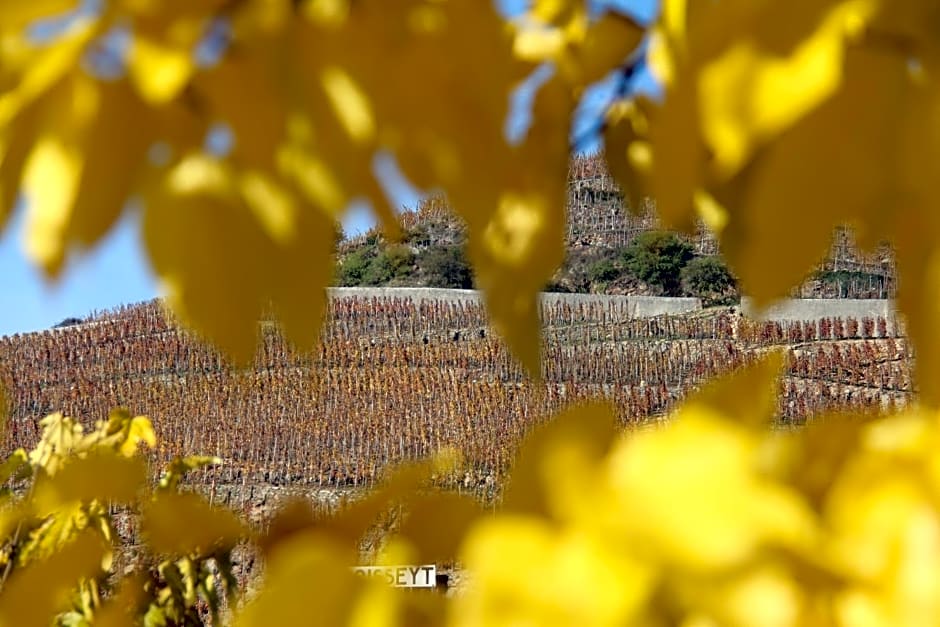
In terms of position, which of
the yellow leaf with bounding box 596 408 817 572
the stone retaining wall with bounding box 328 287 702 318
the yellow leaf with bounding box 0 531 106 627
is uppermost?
the stone retaining wall with bounding box 328 287 702 318

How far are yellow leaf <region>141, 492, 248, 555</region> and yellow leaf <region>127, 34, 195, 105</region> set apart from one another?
0.14 m

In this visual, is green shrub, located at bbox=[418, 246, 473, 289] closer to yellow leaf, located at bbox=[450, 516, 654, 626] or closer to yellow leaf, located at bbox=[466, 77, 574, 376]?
yellow leaf, located at bbox=[466, 77, 574, 376]

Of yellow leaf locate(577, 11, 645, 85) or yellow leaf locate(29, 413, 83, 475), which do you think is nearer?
yellow leaf locate(577, 11, 645, 85)

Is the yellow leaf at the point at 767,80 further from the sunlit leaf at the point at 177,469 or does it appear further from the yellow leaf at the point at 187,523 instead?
the sunlit leaf at the point at 177,469

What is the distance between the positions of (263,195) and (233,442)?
7.38m

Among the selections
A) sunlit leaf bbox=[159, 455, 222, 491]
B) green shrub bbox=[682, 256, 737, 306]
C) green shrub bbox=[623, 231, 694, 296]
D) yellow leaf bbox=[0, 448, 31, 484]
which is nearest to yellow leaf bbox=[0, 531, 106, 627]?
sunlit leaf bbox=[159, 455, 222, 491]

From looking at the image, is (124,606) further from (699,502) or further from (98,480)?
(699,502)

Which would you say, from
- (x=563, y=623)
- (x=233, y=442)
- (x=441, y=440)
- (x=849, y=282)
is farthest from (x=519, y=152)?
(x=849, y=282)

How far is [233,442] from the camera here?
289 inches

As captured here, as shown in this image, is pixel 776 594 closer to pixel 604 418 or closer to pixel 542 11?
pixel 604 418

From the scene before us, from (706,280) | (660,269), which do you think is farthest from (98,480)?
(660,269)

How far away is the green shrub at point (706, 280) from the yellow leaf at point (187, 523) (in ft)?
33.1

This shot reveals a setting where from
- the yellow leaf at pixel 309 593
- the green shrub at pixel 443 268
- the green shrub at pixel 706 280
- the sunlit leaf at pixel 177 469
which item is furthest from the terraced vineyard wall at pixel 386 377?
the yellow leaf at pixel 309 593

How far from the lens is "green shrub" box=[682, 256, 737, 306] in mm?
10383
